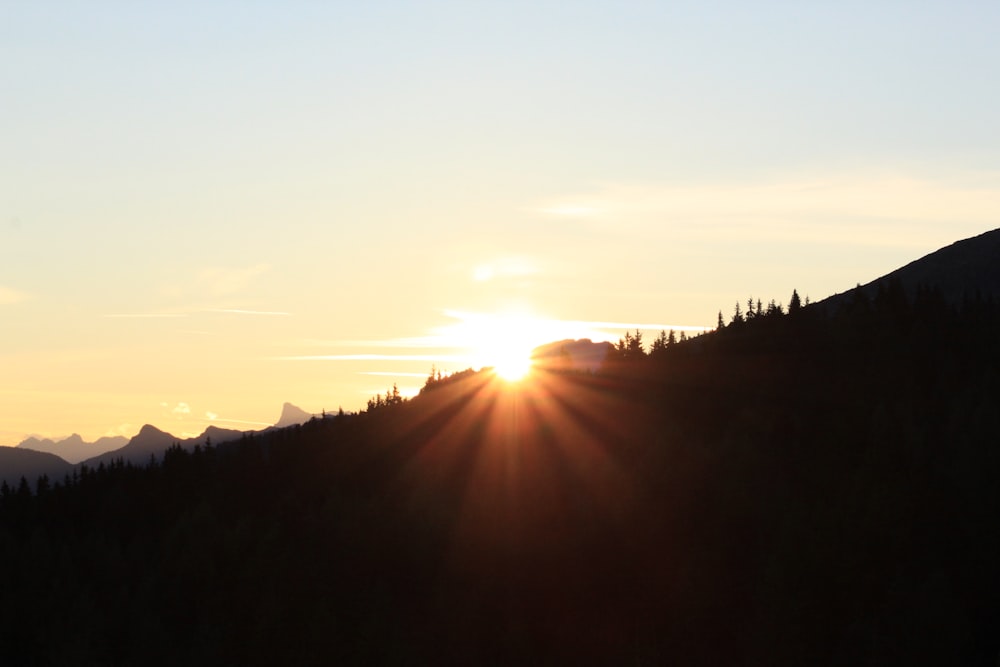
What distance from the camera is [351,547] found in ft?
528

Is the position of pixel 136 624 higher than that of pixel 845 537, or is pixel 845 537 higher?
pixel 845 537

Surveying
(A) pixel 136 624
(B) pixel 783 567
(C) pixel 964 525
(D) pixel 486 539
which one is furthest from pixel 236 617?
(C) pixel 964 525

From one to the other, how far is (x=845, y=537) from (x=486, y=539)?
165 ft

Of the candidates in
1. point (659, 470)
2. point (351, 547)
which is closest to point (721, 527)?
point (659, 470)

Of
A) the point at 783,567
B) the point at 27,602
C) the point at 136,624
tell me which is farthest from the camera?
the point at 27,602

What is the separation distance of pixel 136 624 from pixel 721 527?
6848cm

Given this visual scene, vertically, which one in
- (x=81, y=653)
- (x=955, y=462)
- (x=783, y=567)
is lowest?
(x=81, y=653)

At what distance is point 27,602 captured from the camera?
510ft

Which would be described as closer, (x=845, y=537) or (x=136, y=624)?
(x=845, y=537)

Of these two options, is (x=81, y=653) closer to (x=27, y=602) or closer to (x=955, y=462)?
(x=27, y=602)

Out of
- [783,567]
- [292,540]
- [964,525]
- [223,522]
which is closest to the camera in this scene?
[783,567]

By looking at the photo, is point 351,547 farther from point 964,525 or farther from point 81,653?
point 964,525

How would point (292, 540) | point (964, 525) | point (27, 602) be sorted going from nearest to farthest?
1. point (964, 525)
2. point (27, 602)
3. point (292, 540)

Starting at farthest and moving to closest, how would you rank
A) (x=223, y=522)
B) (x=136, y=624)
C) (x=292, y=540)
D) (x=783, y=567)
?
(x=223, y=522) < (x=292, y=540) < (x=136, y=624) < (x=783, y=567)
